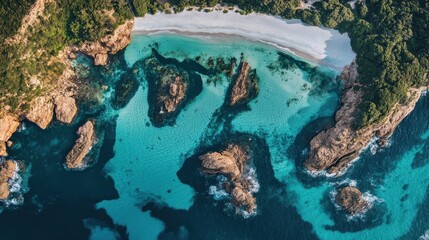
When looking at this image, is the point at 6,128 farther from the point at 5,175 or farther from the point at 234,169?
the point at 234,169

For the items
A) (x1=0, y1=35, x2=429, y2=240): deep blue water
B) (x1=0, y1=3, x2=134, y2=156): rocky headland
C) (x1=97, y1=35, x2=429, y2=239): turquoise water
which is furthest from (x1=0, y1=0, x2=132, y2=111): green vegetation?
(x1=97, y1=35, x2=429, y2=239): turquoise water

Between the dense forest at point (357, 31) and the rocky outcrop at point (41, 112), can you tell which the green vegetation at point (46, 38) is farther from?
the rocky outcrop at point (41, 112)

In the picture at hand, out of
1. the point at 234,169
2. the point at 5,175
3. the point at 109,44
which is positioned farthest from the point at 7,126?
the point at 234,169

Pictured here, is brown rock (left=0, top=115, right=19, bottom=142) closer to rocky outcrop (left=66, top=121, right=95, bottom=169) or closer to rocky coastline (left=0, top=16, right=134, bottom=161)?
rocky coastline (left=0, top=16, right=134, bottom=161)

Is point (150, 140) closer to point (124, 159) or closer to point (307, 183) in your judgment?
point (124, 159)

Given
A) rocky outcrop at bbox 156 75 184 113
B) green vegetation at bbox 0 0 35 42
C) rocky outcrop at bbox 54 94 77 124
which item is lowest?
rocky outcrop at bbox 54 94 77 124
